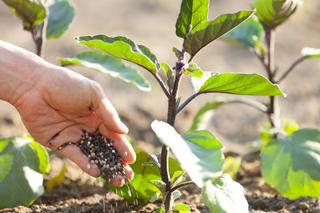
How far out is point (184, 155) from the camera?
89.9 inches

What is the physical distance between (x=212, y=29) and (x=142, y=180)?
0.74 metres

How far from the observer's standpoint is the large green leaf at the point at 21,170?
303cm

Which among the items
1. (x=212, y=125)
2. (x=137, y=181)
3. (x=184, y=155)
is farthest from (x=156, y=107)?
(x=184, y=155)

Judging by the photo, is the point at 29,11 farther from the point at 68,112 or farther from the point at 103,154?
the point at 103,154

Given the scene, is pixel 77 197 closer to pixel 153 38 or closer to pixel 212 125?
pixel 212 125

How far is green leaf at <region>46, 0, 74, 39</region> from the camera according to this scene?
3605 millimetres

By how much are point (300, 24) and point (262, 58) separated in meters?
3.06

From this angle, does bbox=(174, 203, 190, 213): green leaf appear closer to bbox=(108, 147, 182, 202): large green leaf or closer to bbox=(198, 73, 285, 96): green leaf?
bbox=(108, 147, 182, 202): large green leaf

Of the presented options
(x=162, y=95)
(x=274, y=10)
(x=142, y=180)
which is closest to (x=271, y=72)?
(x=274, y=10)

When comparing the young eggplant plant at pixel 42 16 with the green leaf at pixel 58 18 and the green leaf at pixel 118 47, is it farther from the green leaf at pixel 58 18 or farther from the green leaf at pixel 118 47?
the green leaf at pixel 118 47

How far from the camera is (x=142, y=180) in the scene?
304 centimetres

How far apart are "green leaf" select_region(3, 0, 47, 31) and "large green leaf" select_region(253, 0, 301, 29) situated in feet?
3.16

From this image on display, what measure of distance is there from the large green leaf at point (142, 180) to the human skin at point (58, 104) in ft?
0.75

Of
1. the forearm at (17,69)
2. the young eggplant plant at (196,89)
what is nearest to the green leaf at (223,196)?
the young eggplant plant at (196,89)
